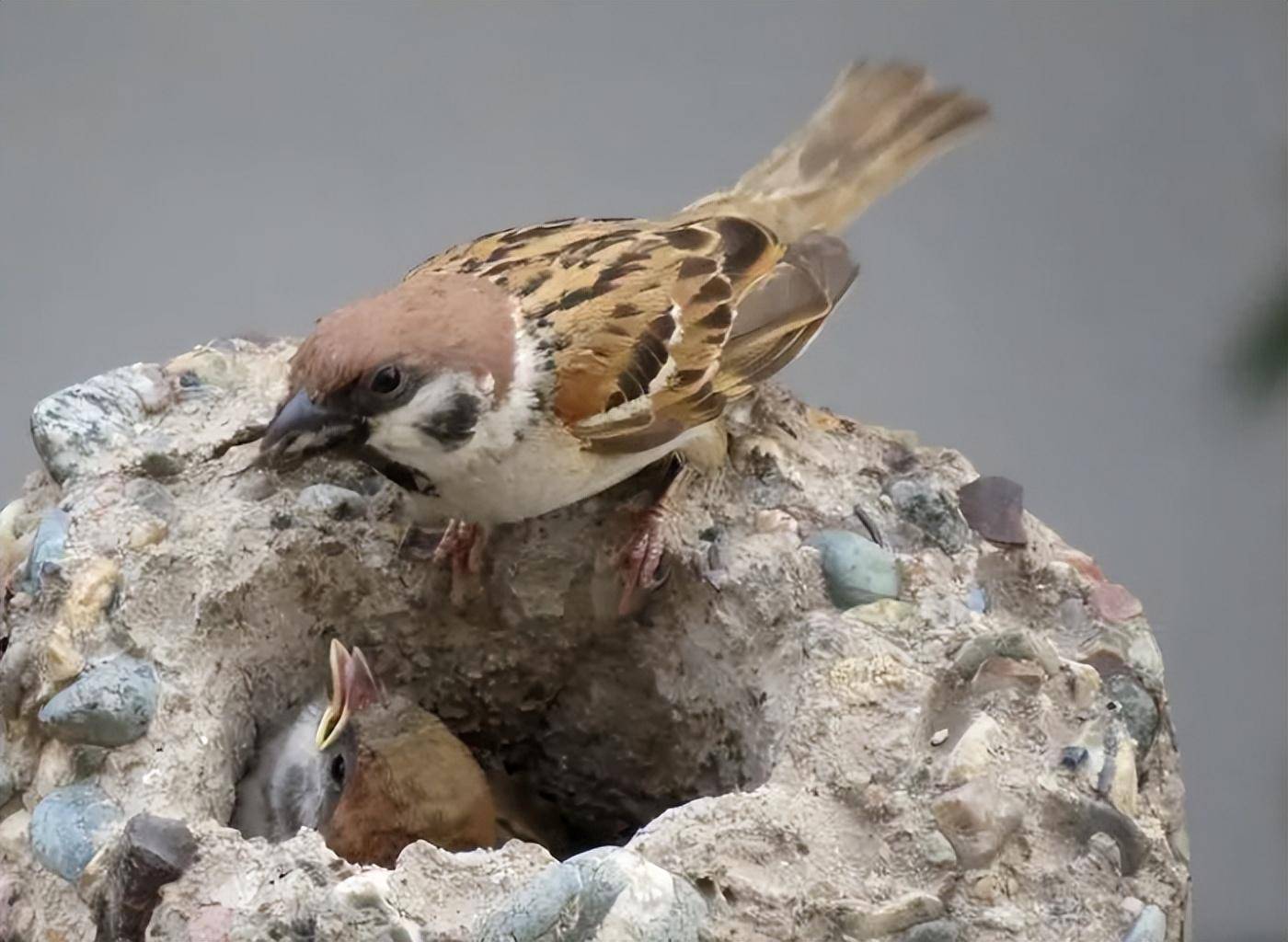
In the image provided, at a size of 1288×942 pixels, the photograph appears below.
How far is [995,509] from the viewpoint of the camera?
1.41 m

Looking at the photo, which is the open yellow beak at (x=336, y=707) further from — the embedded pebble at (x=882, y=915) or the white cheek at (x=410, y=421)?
the embedded pebble at (x=882, y=915)

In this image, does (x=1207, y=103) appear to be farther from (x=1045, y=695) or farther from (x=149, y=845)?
(x=149, y=845)

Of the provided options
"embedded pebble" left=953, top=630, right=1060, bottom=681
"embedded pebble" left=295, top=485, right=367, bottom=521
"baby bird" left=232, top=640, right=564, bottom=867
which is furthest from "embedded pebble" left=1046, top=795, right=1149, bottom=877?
"embedded pebble" left=295, top=485, right=367, bottom=521

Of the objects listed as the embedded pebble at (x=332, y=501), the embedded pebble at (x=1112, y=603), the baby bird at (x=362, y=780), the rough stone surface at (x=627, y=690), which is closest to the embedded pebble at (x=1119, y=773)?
the rough stone surface at (x=627, y=690)

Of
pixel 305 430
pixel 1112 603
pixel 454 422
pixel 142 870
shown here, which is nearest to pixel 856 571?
pixel 1112 603

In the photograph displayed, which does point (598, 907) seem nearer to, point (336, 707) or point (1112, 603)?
point (336, 707)

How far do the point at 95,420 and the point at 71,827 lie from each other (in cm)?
41

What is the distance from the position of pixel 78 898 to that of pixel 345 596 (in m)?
0.38

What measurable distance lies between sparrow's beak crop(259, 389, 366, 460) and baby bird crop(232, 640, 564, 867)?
0.18 m

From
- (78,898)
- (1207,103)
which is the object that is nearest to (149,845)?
(78,898)

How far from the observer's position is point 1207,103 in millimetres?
2221

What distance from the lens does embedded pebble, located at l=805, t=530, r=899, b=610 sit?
131 centimetres

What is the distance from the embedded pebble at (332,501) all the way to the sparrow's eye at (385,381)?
0.19 m

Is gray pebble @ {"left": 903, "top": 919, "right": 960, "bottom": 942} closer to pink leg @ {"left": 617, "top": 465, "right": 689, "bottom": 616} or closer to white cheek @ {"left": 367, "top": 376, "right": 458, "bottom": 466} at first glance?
pink leg @ {"left": 617, "top": 465, "right": 689, "bottom": 616}
